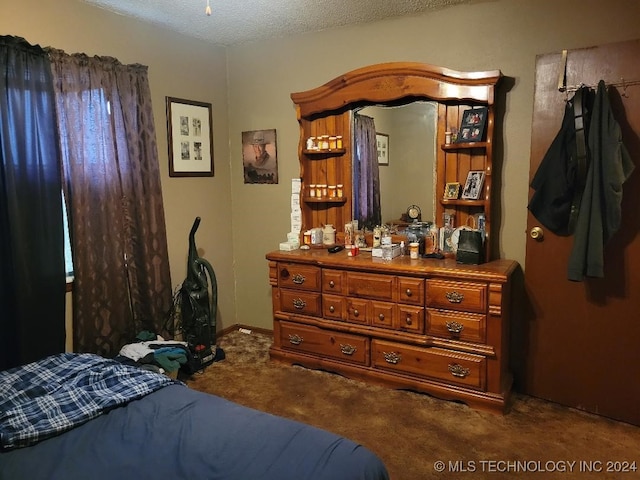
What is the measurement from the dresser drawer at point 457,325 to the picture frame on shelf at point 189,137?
2.18 metres

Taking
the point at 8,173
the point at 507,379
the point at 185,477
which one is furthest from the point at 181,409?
the point at 507,379

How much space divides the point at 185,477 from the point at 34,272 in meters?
1.86

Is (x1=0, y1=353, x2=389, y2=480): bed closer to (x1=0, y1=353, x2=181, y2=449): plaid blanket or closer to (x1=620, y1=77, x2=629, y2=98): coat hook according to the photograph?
(x1=0, y1=353, x2=181, y2=449): plaid blanket

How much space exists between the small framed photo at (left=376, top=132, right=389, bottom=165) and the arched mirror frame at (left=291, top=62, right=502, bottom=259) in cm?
23

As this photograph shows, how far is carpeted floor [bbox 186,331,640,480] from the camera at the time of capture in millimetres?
2260

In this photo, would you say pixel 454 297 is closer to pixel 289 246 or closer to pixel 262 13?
pixel 289 246

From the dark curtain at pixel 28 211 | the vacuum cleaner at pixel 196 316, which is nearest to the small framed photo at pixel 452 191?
the vacuum cleaner at pixel 196 316

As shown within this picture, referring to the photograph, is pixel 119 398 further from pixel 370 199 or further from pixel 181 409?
pixel 370 199

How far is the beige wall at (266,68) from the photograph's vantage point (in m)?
2.77

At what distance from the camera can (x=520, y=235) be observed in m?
3.01

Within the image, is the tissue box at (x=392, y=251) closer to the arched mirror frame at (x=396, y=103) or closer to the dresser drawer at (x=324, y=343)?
the arched mirror frame at (x=396, y=103)

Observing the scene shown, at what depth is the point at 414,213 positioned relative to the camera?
3305 mm

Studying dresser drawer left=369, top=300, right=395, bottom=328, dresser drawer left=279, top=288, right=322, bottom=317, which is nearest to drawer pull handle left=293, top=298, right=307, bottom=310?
dresser drawer left=279, top=288, right=322, bottom=317

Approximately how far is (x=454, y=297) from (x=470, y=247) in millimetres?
346
